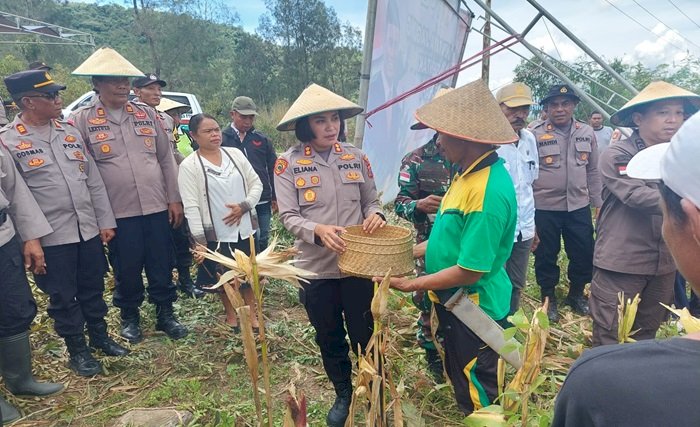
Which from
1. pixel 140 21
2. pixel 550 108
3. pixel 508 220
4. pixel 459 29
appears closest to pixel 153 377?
pixel 508 220

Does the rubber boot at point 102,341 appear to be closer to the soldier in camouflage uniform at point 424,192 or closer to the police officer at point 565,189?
the soldier in camouflage uniform at point 424,192

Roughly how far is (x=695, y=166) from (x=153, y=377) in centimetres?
343

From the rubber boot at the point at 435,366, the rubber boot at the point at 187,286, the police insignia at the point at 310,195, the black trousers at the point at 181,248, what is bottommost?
the rubber boot at the point at 187,286

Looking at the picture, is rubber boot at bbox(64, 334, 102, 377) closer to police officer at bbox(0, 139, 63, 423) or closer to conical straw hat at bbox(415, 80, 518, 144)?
police officer at bbox(0, 139, 63, 423)

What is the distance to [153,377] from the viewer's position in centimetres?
322

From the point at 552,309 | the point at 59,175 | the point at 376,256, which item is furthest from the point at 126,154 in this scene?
the point at 552,309

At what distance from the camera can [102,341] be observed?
3387 millimetres

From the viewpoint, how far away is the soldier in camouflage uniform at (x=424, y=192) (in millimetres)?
3076

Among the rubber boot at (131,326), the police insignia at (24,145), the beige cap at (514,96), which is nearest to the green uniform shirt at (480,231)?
the beige cap at (514,96)

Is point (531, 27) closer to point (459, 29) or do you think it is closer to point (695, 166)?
point (459, 29)

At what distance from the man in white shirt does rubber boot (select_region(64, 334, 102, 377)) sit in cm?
310

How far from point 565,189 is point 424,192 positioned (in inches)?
61.7

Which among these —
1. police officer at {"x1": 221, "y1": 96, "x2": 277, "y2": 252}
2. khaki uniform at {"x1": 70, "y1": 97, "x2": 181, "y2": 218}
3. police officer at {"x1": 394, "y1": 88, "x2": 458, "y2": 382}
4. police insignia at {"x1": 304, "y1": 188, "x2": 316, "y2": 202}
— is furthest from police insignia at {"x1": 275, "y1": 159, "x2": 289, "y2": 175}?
police officer at {"x1": 221, "y1": 96, "x2": 277, "y2": 252}

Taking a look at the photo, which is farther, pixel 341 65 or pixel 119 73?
pixel 341 65
